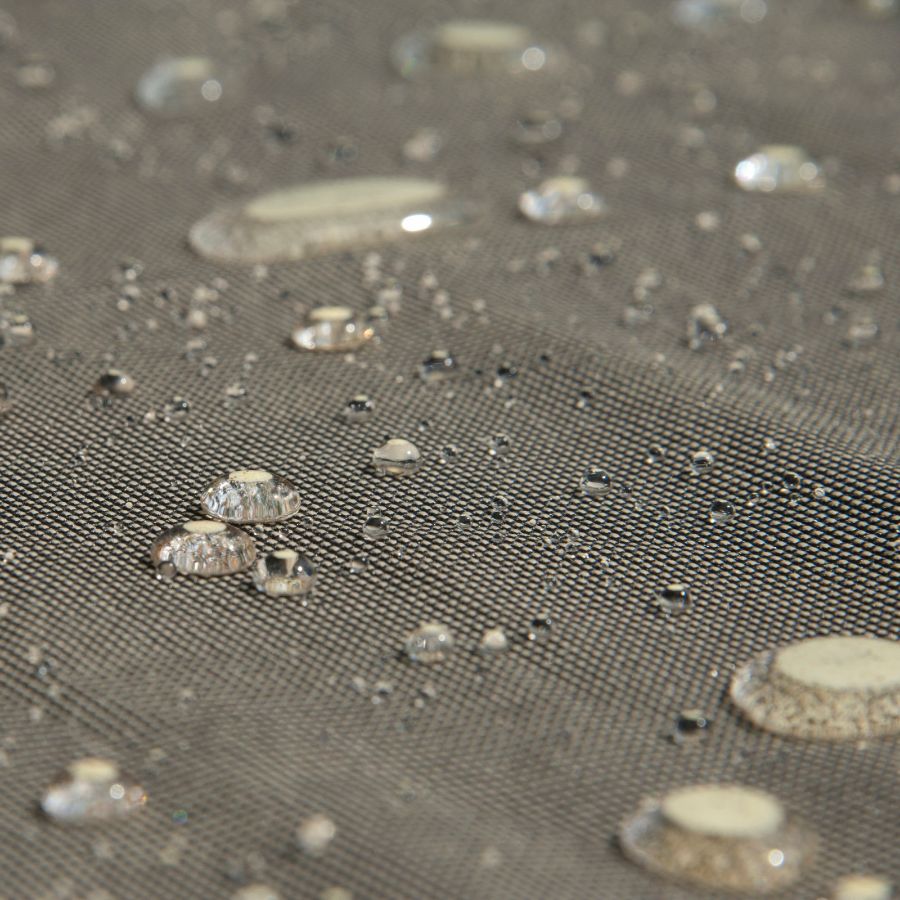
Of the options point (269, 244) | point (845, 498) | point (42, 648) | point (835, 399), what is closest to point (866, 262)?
point (835, 399)

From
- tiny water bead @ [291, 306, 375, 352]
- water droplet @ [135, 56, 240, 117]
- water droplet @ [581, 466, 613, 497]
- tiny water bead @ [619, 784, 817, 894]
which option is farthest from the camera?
water droplet @ [135, 56, 240, 117]

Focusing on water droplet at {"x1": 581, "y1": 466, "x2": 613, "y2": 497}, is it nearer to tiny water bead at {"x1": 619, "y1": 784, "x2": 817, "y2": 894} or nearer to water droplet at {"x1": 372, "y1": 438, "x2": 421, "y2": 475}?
water droplet at {"x1": 372, "y1": 438, "x2": 421, "y2": 475}

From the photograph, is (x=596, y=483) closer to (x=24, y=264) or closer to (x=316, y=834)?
(x=316, y=834)

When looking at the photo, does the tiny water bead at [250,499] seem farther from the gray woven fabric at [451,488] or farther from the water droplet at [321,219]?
the water droplet at [321,219]

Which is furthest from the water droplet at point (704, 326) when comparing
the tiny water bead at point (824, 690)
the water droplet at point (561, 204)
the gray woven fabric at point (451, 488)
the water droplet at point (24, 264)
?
the water droplet at point (24, 264)

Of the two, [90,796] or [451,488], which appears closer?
[90,796]

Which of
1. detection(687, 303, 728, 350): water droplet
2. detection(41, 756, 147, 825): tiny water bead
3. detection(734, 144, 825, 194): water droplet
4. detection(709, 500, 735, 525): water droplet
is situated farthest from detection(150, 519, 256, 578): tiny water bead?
detection(734, 144, 825, 194): water droplet

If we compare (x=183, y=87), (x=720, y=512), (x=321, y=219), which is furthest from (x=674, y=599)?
(x=183, y=87)
